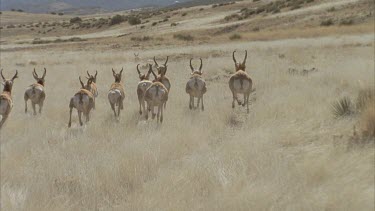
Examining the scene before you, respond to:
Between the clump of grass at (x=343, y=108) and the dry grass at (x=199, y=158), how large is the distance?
9.6 inches

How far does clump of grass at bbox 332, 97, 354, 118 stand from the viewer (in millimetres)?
11148

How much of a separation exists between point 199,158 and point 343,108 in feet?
13.0

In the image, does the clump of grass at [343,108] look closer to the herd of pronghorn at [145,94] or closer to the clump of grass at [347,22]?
the herd of pronghorn at [145,94]

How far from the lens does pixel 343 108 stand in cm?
1127

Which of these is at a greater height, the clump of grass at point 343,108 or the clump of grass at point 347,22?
the clump of grass at point 343,108

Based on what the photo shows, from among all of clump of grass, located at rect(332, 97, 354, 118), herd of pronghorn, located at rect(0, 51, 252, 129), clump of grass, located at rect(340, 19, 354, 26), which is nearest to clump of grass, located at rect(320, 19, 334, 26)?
clump of grass, located at rect(340, 19, 354, 26)

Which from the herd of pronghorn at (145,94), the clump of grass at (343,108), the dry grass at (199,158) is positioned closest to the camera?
the dry grass at (199,158)

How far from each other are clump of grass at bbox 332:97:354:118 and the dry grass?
25 cm

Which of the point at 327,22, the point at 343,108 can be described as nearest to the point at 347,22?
the point at 327,22

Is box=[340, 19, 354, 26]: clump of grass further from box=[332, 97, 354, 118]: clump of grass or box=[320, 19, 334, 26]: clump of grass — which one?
box=[332, 97, 354, 118]: clump of grass

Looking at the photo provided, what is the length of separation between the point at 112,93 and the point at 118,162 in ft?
Answer: 21.4

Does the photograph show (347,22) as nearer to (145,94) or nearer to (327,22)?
(327,22)

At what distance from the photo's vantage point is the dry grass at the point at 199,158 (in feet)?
22.5

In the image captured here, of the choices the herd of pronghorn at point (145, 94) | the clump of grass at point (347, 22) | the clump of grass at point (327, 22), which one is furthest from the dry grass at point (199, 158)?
the clump of grass at point (327, 22)
